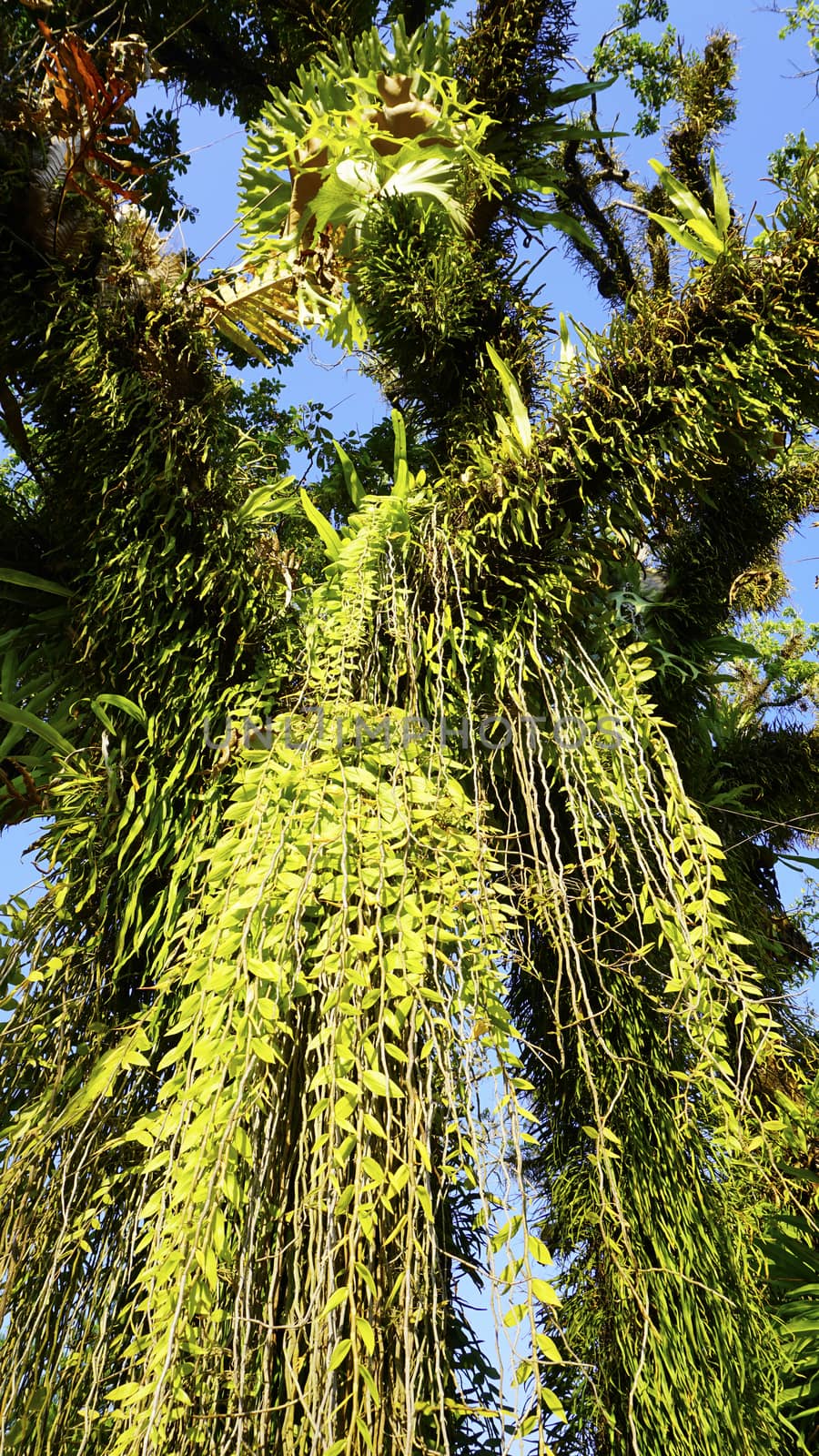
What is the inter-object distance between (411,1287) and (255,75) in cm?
Answer: 379

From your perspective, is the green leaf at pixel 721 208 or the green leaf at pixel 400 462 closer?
the green leaf at pixel 721 208

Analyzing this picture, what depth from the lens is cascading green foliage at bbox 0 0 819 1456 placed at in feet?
3.33

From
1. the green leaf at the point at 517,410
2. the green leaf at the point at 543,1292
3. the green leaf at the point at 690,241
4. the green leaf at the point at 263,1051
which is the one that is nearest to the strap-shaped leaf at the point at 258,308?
the green leaf at the point at 517,410

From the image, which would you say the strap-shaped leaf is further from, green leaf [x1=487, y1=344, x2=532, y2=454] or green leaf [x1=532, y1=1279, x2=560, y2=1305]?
green leaf [x1=532, y1=1279, x2=560, y2=1305]

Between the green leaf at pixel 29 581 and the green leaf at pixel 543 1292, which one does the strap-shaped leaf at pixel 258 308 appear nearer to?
the green leaf at pixel 29 581

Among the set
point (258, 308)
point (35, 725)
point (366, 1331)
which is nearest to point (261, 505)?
point (35, 725)

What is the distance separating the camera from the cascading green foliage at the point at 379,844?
1.01m

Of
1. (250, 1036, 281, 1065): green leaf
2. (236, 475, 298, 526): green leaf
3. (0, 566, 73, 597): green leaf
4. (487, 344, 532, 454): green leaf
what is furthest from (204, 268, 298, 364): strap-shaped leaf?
(250, 1036, 281, 1065): green leaf

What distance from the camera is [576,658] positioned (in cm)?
180

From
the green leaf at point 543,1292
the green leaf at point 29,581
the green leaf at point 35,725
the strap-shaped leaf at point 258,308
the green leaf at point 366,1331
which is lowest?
the green leaf at point 366,1331

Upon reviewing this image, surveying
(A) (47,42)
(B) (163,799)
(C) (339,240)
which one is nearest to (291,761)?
(B) (163,799)

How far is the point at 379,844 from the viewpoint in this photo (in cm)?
115

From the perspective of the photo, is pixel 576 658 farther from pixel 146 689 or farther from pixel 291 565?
pixel 146 689

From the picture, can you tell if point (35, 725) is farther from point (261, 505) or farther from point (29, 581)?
point (261, 505)
